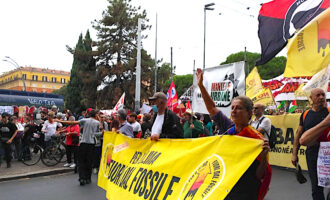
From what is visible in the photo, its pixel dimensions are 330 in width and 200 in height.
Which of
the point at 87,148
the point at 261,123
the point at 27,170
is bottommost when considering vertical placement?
the point at 27,170

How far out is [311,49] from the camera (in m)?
3.89

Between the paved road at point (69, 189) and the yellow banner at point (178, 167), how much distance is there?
1691 mm

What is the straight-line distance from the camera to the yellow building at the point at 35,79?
345 ft

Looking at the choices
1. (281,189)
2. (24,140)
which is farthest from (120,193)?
(24,140)

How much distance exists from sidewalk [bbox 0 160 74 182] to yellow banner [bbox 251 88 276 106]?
686 centimetres

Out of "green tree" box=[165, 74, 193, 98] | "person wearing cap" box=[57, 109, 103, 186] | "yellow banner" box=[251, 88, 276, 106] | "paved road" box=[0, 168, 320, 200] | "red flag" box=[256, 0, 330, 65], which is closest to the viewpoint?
"red flag" box=[256, 0, 330, 65]

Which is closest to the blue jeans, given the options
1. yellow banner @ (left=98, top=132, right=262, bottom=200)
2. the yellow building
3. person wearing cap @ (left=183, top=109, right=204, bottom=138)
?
yellow banner @ (left=98, top=132, right=262, bottom=200)

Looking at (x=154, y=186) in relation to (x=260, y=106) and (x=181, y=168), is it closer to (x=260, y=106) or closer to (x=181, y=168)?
(x=181, y=168)

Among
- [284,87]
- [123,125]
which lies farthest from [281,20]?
[284,87]

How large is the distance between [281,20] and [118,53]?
32.2 m

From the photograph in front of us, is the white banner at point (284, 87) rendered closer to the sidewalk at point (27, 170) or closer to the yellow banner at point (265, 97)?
the yellow banner at point (265, 97)

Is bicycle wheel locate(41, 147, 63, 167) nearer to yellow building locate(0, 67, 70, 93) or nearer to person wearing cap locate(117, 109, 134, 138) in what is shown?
person wearing cap locate(117, 109, 134, 138)

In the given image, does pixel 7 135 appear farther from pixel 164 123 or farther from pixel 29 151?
pixel 164 123

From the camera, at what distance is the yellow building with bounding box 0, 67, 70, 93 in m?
105
